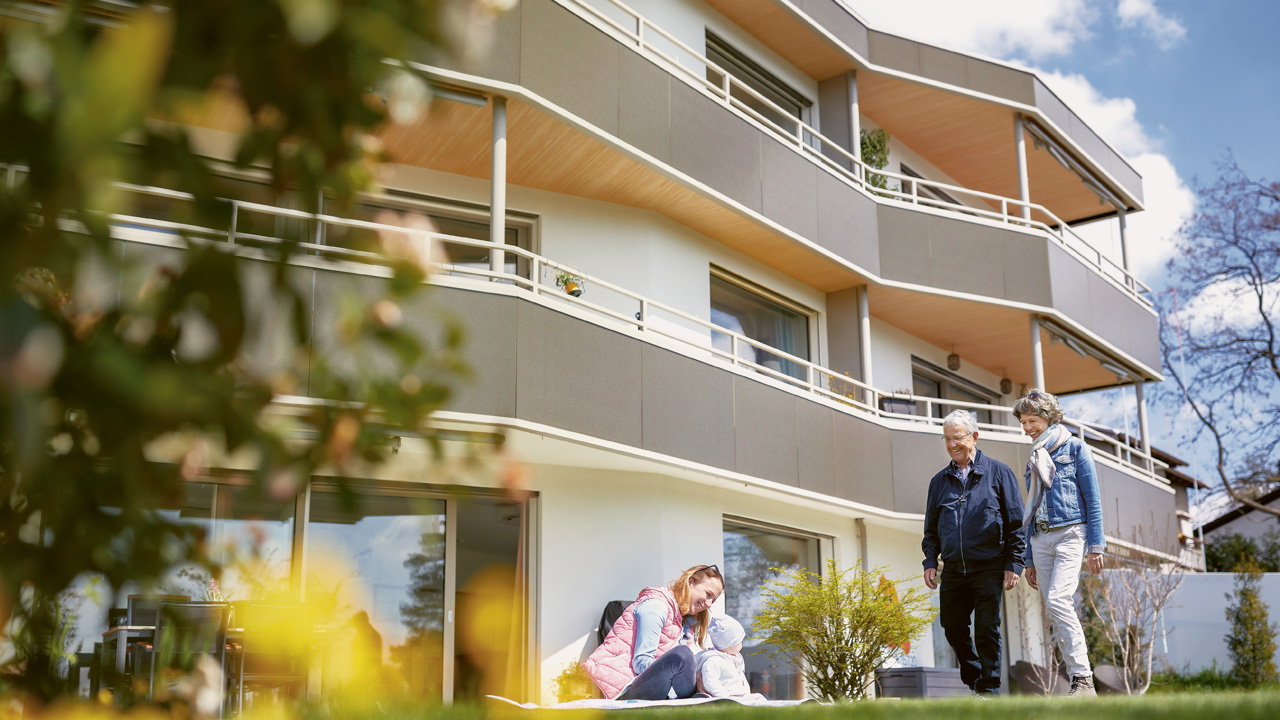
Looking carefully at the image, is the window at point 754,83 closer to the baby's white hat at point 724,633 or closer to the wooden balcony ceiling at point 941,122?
the wooden balcony ceiling at point 941,122

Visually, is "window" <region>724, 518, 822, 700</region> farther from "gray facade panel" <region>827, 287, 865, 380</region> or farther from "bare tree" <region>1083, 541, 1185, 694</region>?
"bare tree" <region>1083, 541, 1185, 694</region>

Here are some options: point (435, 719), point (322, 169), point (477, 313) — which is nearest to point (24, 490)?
point (322, 169)

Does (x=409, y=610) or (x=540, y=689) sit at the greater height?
(x=409, y=610)

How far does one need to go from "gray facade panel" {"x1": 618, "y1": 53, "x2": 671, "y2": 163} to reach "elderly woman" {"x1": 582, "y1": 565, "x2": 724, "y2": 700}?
5.48 metres

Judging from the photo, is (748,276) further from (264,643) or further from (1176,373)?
(1176,373)

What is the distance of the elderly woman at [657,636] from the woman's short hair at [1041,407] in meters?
2.40

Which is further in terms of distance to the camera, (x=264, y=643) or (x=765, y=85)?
(x=765, y=85)

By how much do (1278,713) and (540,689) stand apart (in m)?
9.09

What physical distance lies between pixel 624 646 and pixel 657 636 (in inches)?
45.1

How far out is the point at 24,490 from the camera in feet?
4.11

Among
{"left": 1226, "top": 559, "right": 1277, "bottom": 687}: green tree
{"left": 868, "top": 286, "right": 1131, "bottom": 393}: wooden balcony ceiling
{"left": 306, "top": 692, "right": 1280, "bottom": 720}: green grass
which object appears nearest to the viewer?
{"left": 306, "top": 692, "right": 1280, "bottom": 720}: green grass

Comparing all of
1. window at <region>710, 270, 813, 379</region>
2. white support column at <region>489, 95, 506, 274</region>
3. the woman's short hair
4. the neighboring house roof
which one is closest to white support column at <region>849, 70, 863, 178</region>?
window at <region>710, 270, 813, 379</region>

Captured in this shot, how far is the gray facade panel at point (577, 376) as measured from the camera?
10484mm

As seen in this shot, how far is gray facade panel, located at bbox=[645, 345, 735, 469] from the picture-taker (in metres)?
11.8
